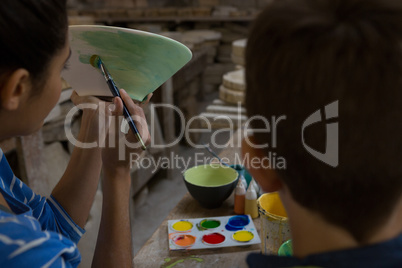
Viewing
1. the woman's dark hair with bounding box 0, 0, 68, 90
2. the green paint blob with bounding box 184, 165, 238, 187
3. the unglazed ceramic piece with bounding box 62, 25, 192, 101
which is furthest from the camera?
the green paint blob with bounding box 184, 165, 238, 187

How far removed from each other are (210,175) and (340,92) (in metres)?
0.90

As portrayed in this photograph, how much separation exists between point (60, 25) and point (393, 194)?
58 centimetres

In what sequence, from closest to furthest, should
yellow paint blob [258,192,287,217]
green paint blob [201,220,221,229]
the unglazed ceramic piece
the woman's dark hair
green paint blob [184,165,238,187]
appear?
the woman's dark hair
the unglazed ceramic piece
yellow paint blob [258,192,287,217]
green paint blob [201,220,221,229]
green paint blob [184,165,238,187]

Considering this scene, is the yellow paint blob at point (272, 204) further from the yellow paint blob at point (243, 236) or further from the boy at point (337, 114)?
the boy at point (337, 114)

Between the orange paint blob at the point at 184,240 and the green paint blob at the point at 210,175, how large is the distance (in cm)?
26

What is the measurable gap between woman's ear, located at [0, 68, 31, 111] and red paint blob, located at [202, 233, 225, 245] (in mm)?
619

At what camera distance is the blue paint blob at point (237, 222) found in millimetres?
1158

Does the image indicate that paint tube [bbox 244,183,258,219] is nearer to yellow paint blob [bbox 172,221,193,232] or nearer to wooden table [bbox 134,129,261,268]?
wooden table [bbox 134,129,261,268]

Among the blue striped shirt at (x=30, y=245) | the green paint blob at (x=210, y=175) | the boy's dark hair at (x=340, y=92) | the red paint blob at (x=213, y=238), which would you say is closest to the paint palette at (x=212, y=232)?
the red paint blob at (x=213, y=238)

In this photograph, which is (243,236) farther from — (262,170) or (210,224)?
(262,170)

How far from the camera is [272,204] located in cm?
108

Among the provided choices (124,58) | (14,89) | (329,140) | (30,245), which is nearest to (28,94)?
(14,89)

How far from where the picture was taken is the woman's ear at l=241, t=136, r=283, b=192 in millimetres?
655

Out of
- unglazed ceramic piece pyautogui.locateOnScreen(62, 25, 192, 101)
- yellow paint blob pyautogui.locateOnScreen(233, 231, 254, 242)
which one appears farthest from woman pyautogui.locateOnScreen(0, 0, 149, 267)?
yellow paint blob pyautogui.locateOnScreen(233, 231, 254, 242)
